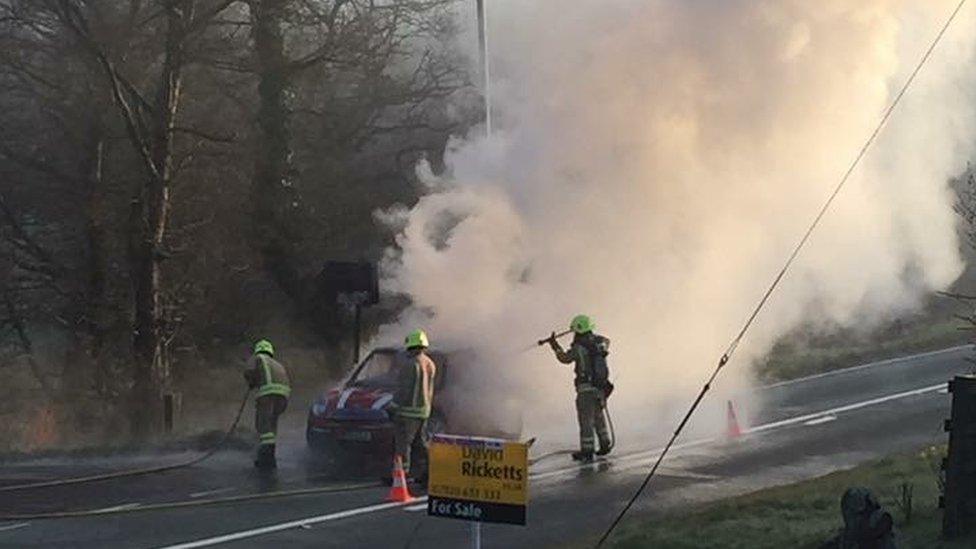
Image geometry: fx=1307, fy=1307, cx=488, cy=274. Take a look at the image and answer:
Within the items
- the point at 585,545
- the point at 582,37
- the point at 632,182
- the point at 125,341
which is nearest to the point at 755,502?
the point at 585,545

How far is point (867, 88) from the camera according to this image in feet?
61.2

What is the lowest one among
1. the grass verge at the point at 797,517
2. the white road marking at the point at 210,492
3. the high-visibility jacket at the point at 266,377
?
the grass verge at the point at 797,517

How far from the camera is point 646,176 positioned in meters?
18.9

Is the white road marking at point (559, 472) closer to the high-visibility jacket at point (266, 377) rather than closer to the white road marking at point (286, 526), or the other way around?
the white road marking at point (286, 526)

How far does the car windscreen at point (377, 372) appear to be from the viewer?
16.6 m

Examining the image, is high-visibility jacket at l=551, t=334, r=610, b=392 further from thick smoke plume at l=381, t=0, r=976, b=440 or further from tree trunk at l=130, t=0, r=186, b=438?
tree trunk at l=130, t=0, r=186, b=438

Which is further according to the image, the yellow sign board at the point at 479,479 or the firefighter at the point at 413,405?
the firefighter at the point at 413,405

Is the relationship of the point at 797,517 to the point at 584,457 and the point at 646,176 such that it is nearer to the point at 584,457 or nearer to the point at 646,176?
the point at 584,457

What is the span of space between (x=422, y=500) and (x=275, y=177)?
15057 millimetres

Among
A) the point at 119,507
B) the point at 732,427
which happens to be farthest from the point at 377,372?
the point at 732,427

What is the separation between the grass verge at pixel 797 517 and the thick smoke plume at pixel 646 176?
16.7 ft

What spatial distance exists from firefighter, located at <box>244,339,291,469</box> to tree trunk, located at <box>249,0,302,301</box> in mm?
11421

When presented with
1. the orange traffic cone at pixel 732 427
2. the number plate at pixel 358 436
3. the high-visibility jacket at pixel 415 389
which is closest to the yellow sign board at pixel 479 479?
the high-visibility jacket at pixel 415 389

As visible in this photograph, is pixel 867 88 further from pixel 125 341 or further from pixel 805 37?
pixel 125 341
